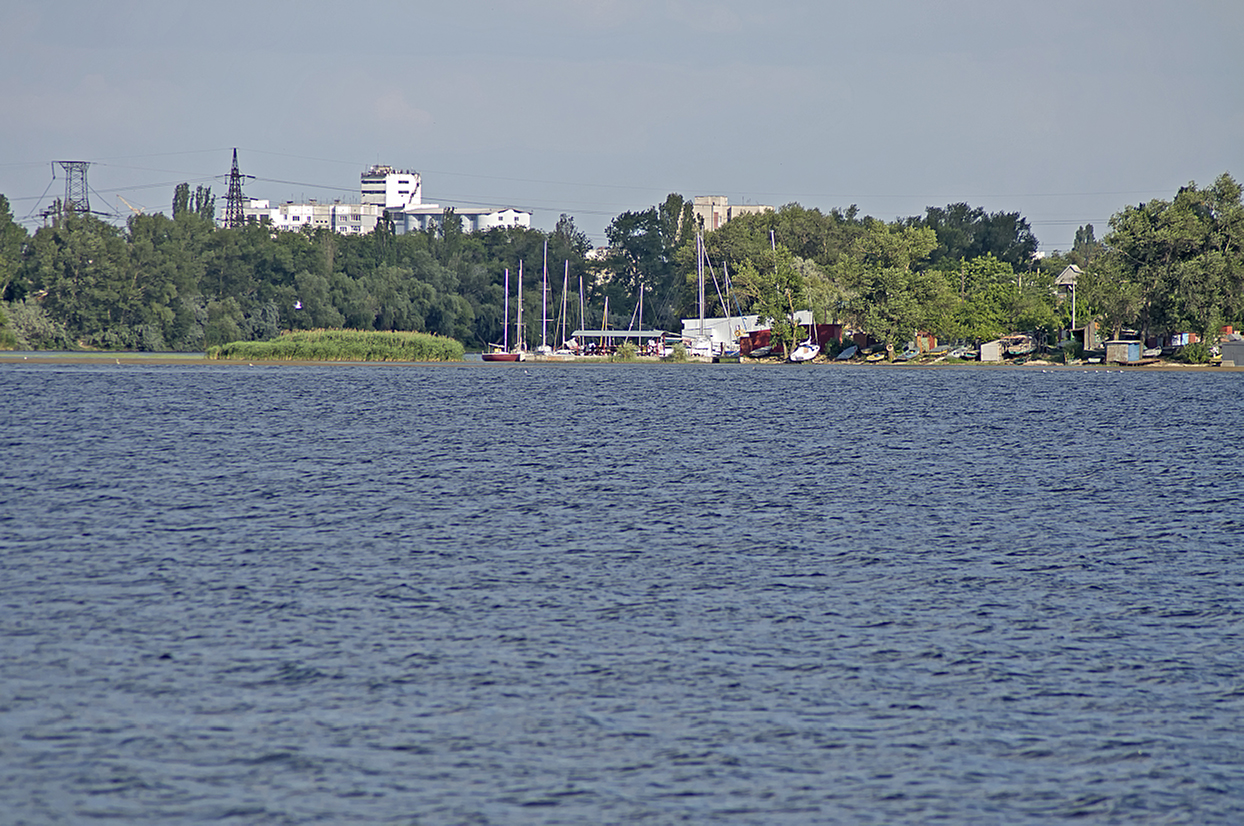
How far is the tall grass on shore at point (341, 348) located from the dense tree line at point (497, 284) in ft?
80.6

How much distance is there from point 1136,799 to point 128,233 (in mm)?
180804

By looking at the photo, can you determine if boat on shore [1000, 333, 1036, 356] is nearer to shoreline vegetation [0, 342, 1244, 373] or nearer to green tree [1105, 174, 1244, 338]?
shoreline vegetation [0, 342, 1244, 373]

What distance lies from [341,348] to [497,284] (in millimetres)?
57944

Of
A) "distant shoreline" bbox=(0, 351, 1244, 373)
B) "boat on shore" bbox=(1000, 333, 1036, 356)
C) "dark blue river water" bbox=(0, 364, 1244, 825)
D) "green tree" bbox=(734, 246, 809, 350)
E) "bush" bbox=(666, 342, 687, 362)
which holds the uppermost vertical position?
"green tree" bbox=(734, 246, 809, 350)

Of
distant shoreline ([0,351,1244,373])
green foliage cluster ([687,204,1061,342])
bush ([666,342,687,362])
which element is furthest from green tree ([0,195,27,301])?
green foliage cluster ([687,204,1061,342])

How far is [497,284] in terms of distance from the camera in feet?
651

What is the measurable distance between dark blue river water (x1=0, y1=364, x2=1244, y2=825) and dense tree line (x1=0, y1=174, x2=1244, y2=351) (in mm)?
75843

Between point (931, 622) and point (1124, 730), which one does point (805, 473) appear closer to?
point (931, 622)

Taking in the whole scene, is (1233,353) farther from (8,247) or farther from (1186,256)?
(8,247)

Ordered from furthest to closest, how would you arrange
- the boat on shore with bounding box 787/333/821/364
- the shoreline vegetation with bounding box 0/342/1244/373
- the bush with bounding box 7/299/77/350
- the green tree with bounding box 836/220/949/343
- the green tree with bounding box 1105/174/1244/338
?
the bush with bounding box 7/299/77/350 < the boat on shore with bounding box 787/333/821/364 < the green tree with bounding box 836/220/949/343 < the shoreline vegetation with bounding box 0/342/1244/373 < the green tree with bounding box 1105/174/1244/338

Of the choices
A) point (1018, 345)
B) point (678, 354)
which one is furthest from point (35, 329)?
point (1018, 345)

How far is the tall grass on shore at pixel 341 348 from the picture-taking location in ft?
463

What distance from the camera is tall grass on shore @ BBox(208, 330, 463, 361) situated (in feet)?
463

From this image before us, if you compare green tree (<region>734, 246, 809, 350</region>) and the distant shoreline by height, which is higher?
green tree (<region>734, 246, 809, 350</region>)
